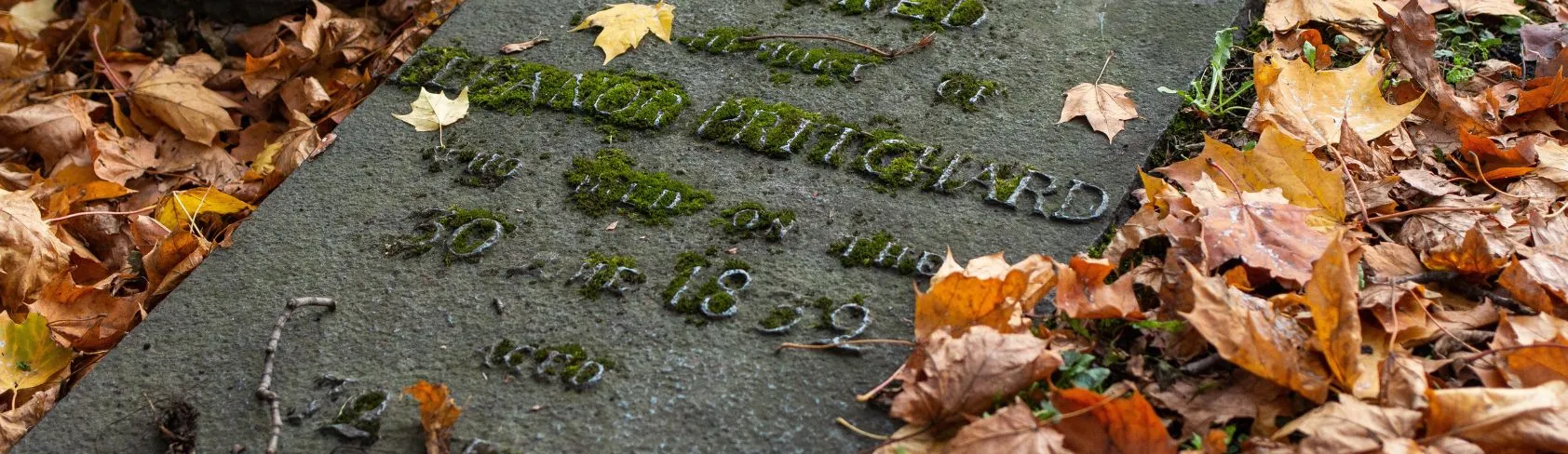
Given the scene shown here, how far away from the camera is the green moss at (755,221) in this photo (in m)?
2.20

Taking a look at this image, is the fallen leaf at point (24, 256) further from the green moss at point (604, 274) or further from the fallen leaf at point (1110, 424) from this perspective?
the fallen leaf at point (1110, 424)

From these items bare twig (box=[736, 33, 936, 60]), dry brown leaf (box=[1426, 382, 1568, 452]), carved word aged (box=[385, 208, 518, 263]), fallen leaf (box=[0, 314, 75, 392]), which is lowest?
fallen leaf (box=[0, 314, 75, 392])

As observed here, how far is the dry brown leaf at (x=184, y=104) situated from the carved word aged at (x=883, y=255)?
206 centimetres

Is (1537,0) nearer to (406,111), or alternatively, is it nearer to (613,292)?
(613,292)

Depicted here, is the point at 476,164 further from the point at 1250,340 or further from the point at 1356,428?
the point at 1356,428

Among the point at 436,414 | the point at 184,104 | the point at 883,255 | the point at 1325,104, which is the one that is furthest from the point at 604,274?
the point at 184,104

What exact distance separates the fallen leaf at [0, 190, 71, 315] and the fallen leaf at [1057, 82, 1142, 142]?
2350mm

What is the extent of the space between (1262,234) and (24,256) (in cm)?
269

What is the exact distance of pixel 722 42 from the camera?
2.76 metres

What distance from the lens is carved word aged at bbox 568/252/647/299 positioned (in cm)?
213

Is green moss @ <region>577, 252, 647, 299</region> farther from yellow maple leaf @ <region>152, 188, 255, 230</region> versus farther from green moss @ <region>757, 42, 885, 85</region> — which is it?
yellow maple leaf @ <region>152, 188, 255, 230</region>

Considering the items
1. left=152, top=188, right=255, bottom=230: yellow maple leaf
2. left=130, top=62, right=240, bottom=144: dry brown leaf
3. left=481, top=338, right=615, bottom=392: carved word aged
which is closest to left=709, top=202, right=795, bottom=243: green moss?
left=481, top=338, right=615, bottom=392: carved word aged

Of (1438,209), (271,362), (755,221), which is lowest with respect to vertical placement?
(271,362)

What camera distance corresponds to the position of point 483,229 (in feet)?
7.58
